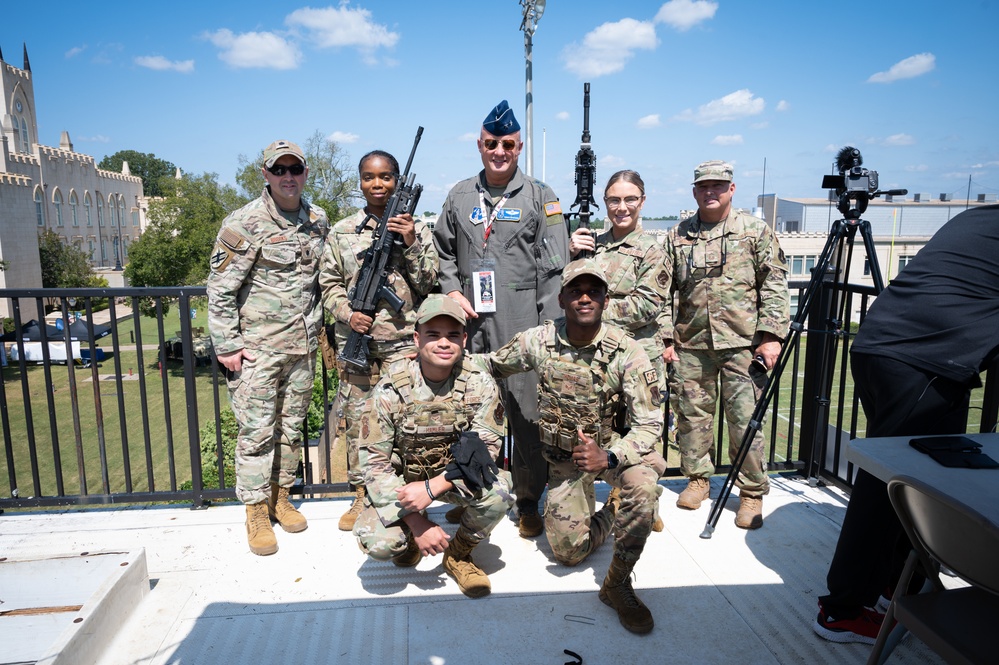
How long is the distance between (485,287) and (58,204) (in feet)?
179

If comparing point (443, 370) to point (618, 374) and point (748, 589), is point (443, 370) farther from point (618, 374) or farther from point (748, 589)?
point (748, 589)

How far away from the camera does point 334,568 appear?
3348 mm

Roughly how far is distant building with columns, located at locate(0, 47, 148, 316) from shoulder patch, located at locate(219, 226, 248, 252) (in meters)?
38.5

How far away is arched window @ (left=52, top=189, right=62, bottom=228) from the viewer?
46.0 metres

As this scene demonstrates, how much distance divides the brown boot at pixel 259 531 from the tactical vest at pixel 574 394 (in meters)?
1.63

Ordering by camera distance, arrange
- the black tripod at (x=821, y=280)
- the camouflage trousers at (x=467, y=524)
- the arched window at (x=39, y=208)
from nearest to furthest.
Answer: the camouflage trousers at (x=467, y=524) → the black tripod at (x=821, y=280) → the arched window at (x=39, y=208)

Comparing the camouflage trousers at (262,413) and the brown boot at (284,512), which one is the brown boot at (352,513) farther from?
the camouflage trousers at (262,413)

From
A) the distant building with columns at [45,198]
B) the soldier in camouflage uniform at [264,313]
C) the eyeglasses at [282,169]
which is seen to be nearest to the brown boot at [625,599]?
the soldier in camouflage uniform at [264,313]

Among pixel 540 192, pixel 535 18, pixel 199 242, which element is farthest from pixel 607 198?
pixel 199 242

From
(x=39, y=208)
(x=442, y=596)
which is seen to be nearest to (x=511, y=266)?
(x=442, y=596)

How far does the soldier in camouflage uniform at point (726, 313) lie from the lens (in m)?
3.79

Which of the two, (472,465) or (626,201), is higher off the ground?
(626,201)

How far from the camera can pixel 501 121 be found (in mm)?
3535

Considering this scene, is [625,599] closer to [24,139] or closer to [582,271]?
[582,271]
